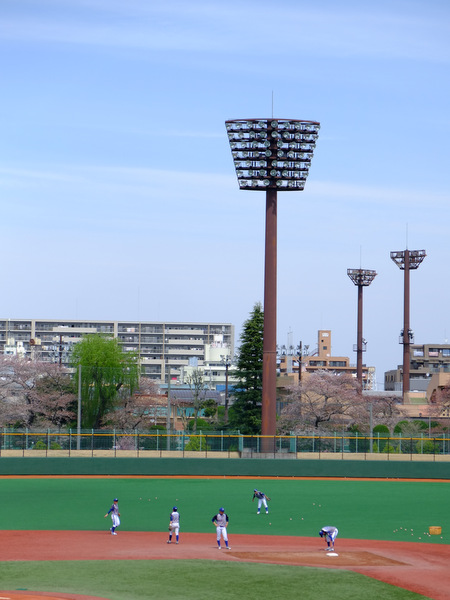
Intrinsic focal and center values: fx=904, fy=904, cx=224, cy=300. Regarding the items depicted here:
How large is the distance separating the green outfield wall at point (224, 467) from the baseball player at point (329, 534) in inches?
1266

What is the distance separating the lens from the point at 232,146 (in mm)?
71688

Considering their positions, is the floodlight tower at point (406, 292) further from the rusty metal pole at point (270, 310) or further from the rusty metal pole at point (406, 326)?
the rusty metal pole at point (270, 310)

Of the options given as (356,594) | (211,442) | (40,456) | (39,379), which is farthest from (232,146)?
(356,594)

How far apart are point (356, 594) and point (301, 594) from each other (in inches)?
64.9

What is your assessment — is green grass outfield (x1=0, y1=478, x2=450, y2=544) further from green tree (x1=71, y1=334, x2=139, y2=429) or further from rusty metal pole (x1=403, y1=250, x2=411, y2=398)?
rusty metal pole (x1=403, y1=250, x2=411, y2=398)

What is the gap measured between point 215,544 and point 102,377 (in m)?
64.4

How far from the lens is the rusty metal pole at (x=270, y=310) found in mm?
73438

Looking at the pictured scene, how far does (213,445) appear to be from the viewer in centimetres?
6931

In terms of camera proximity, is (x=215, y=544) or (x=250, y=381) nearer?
(x=215, y=544)

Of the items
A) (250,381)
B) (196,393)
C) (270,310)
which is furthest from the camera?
(196,393)

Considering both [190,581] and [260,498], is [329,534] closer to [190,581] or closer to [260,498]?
[190,581]

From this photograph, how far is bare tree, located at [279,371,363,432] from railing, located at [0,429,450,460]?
2657cm

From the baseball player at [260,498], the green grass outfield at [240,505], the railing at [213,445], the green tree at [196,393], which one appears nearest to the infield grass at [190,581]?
the green grass outfield at [240,505]

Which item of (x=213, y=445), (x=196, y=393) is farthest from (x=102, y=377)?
(x=213, y=445)
